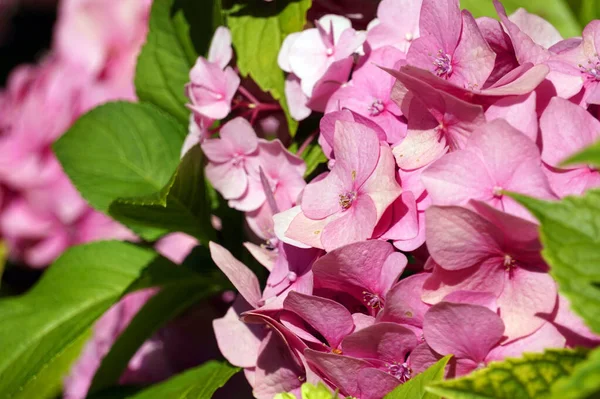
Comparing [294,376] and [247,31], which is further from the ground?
[247,31]

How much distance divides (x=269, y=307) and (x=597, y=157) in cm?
28

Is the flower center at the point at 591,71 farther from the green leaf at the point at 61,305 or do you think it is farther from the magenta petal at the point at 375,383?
the green leaf at the point at 61,305

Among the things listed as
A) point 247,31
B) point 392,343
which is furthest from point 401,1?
point 392,343

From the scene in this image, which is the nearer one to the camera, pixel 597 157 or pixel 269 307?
pixel 597 157

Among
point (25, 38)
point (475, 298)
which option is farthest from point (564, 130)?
point (25, 38)

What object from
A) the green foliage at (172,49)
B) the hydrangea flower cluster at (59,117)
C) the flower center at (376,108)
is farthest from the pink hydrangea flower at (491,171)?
the hydrangea flower cluster at (59,117)

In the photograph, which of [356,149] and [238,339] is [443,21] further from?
[238,339]

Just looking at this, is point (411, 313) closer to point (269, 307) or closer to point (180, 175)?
point (269, 307)

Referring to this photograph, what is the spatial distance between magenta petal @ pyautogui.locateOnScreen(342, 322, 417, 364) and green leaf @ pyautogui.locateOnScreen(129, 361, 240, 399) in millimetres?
149

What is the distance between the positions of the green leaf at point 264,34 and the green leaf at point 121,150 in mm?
149

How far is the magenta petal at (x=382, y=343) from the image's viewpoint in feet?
1.60

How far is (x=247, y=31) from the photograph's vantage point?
73cm

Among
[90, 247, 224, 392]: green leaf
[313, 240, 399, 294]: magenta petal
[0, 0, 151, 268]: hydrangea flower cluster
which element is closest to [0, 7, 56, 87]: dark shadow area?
[0, 0, 151, 268]: hydrangea flower cluster

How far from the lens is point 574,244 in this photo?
0.36m
